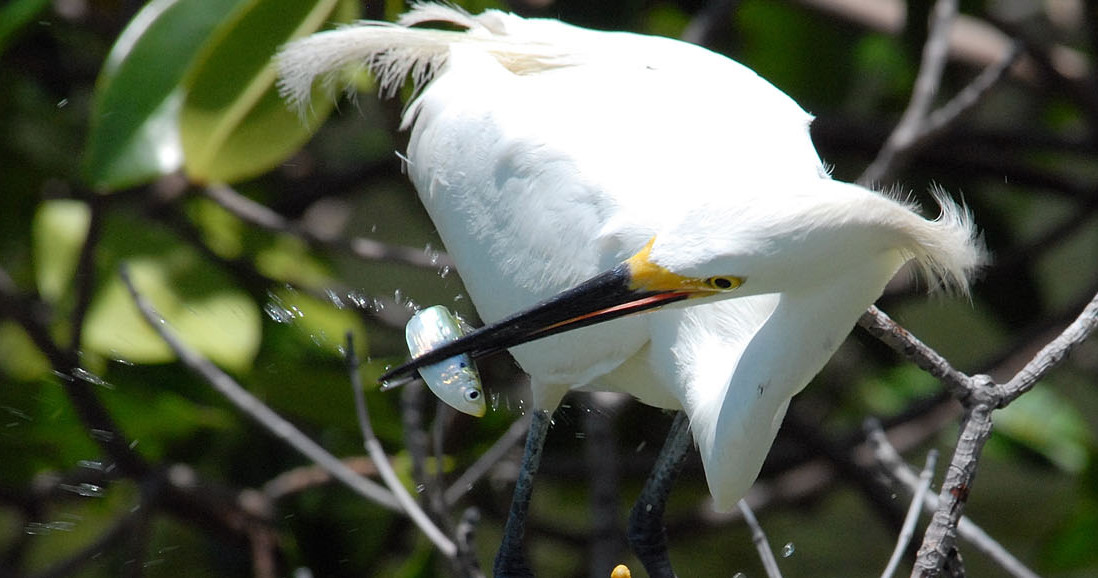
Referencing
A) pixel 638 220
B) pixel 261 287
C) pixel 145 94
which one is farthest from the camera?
pixel 261 287

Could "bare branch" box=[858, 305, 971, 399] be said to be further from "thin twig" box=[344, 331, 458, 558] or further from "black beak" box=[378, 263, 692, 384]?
"thin twig" box=[344, 331, 458, 558]

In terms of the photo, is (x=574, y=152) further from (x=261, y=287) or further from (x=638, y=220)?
(x=261, y=287)

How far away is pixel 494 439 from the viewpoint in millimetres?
1897

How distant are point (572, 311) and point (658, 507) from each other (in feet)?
1.45

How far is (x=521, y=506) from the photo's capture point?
139 centimetres

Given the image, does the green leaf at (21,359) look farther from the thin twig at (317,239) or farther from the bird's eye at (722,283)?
the bird's eye at (722,283)

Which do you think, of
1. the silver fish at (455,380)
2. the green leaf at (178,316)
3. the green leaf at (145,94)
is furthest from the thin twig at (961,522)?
the green leaf at (145,94)

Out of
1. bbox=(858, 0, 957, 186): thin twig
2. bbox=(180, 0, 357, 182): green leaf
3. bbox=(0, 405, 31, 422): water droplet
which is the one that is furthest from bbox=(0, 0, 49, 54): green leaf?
bbox=(858, 0, 957, 186): thin twig

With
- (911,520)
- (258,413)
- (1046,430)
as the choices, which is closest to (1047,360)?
(911,520)

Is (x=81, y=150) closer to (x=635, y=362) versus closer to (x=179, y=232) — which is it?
(x=179, y=232)

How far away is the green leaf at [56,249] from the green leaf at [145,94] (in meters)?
0.24

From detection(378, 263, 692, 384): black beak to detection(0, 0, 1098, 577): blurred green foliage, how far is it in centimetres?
36

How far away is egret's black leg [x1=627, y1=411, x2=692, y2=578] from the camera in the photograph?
1390 mm

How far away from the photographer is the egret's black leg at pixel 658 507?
139 centimetres
